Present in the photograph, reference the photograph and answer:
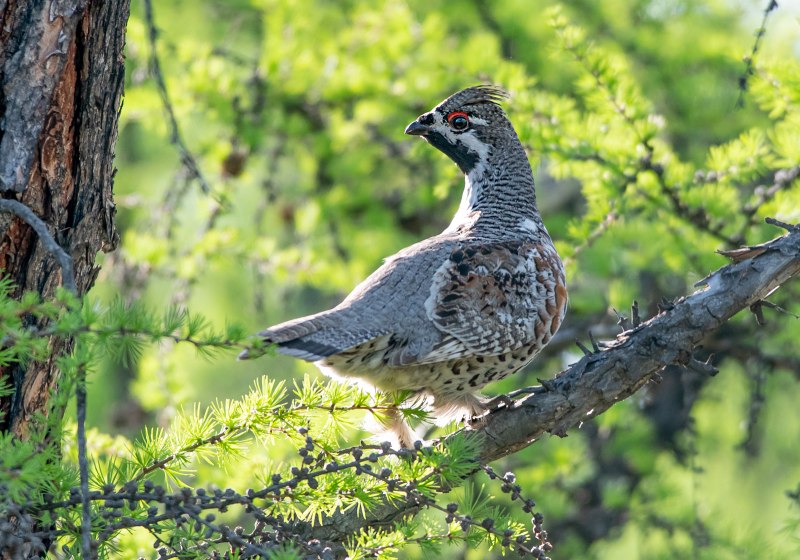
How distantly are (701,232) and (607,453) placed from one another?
3.52m

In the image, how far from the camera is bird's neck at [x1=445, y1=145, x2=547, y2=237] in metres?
5.42

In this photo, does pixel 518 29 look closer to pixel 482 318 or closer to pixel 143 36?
pixel 143 36

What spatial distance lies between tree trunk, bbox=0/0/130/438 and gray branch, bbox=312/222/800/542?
1.38 meters

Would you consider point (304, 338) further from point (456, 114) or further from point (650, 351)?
point (456, 114)

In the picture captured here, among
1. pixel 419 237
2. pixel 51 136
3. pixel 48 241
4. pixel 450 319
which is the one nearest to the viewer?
pixel 48 241

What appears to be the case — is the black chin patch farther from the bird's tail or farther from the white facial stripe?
the bird's tail

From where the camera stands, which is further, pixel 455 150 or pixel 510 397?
pixel 455 150

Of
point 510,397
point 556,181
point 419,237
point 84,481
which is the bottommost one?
point 84,481

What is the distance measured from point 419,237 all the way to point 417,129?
3694mm

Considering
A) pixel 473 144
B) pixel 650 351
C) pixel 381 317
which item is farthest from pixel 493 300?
pixel 473 144

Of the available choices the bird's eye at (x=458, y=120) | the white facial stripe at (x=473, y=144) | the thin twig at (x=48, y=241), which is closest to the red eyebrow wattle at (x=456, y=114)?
the bird's eye at (x=458, y=120)

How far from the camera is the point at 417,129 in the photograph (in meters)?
5.64

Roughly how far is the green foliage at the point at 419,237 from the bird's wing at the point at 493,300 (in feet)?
1.52

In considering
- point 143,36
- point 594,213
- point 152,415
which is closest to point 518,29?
point 143,36
